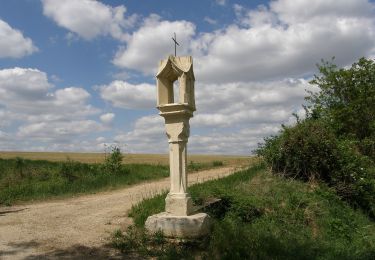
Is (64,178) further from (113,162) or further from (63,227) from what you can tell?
(63,227)

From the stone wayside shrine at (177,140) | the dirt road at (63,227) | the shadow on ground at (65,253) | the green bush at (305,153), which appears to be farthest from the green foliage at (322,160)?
the shadow on ground at (65,253)

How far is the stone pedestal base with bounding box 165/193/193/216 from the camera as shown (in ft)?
25.8

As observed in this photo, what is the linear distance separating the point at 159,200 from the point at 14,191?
6.90 metres

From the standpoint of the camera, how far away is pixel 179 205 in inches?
311

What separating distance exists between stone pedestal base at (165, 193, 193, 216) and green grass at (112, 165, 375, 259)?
57 cm

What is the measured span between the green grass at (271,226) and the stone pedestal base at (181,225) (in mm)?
169

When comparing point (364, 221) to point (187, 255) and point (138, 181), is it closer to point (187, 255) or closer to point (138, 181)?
point (187, 255)

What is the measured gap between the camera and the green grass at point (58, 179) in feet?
48.4

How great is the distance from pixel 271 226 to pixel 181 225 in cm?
234

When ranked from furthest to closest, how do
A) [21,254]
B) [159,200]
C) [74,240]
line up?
[159,200], [74,240], [21,254]

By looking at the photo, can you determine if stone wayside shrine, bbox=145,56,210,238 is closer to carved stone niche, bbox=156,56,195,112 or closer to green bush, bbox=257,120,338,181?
carved stone niche, bbox=156,56,195,112

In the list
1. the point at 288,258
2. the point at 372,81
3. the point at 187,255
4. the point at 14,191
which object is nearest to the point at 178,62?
the point at 187,255

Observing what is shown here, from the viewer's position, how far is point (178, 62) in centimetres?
814

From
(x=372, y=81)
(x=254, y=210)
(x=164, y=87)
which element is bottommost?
(x=254, y=210)
